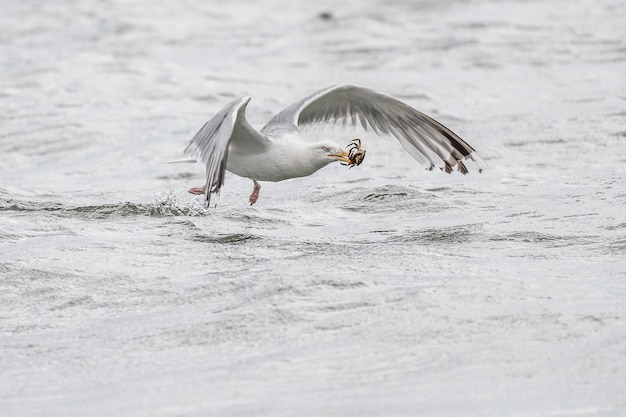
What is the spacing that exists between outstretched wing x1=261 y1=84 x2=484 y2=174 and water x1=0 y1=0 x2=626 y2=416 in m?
0.57

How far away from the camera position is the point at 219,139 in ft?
30.4

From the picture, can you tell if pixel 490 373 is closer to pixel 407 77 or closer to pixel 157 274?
pixel 157 274

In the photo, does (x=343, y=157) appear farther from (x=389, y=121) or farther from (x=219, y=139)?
(x=389, y=121)

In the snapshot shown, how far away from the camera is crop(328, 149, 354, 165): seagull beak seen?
1001 centimetres

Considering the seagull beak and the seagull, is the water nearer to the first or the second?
the seagull

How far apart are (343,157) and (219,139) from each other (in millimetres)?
1275

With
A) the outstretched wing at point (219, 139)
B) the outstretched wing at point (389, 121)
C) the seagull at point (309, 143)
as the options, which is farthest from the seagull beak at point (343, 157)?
the outstretched wing at point (389, 121)

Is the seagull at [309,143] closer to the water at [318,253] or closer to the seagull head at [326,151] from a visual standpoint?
the seagull head at [326,151]

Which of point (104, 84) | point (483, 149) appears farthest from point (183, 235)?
point (104, 84)

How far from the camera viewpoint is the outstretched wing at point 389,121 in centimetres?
1114

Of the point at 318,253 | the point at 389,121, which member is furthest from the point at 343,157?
the point at 389,121

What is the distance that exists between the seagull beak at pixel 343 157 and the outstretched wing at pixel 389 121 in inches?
30.2

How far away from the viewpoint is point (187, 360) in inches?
280

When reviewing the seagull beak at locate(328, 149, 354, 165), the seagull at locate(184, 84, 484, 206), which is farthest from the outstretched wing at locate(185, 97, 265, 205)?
the seagull beak at locate(328, 149, 354, 165)
